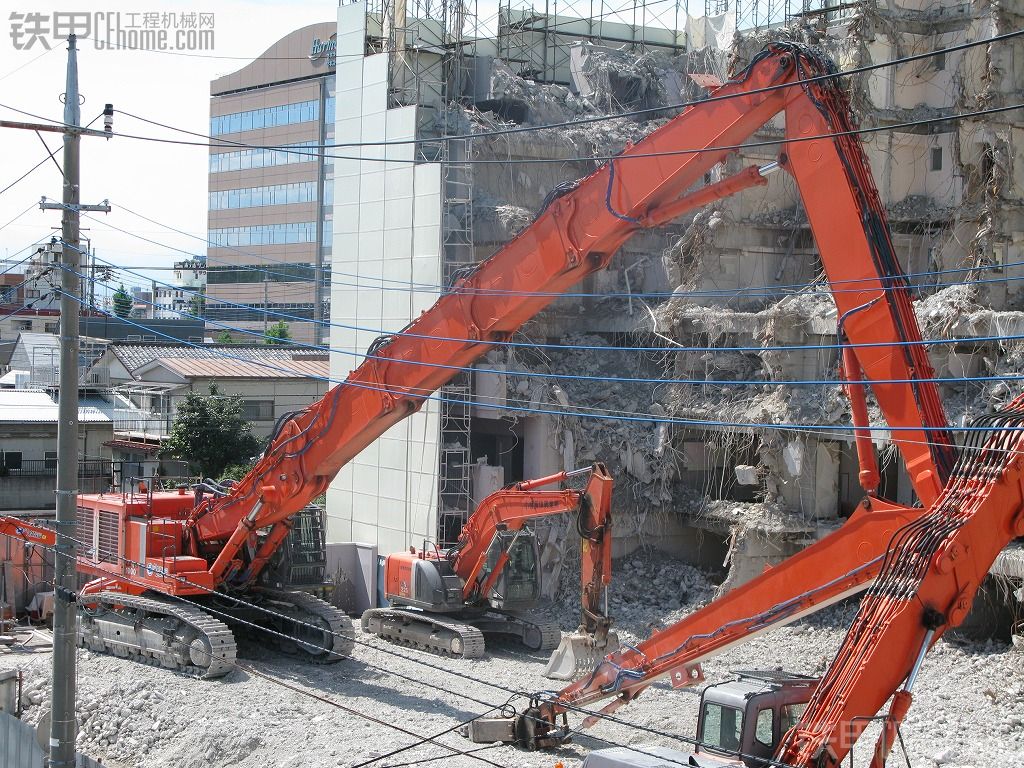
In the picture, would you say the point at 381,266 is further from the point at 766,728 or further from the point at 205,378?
the point at 766,728

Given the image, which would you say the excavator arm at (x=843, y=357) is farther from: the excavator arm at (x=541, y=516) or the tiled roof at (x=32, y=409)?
the tiled roof at (x=32, y=409)

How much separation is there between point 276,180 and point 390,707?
2062 inches

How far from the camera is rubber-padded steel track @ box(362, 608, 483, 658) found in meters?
20.7

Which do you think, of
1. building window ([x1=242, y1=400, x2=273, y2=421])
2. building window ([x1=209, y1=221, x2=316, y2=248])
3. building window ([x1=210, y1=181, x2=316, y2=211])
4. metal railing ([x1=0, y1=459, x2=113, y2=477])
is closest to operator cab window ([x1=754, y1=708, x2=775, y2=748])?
metal railing ([x1=0, y1=459, x2=113, y2=477])

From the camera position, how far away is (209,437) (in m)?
34.8

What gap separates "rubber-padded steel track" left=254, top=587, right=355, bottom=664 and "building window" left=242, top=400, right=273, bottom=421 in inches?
796

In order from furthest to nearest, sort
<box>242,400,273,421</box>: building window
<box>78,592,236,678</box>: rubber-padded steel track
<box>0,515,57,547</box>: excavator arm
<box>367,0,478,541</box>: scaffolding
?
<box>242,400,273,421</box>: building window, <box>367,0,478,541</box>: scaffolding, <box>78,592,236,678</box>: rubber-padded steel track, <box>0,515,57,547</box>: excavator arm

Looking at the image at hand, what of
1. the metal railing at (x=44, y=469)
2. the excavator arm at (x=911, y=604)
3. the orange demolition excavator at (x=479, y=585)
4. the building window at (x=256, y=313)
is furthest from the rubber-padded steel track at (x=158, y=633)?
the building window at (x=256, y=313)

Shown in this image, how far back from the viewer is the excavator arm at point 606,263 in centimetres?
1216

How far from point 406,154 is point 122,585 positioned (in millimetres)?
12056

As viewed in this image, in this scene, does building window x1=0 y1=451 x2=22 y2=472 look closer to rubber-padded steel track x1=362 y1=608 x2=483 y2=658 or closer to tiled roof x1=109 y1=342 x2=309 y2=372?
tiled roof x1=109 y1=342 x2=309 y2=372

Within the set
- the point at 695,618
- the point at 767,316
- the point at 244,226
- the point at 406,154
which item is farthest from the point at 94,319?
the point at 695,618

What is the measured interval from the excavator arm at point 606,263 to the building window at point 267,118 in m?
46.3

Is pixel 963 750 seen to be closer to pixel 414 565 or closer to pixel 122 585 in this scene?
pixel 414 565
